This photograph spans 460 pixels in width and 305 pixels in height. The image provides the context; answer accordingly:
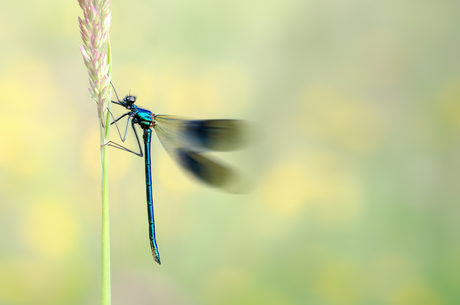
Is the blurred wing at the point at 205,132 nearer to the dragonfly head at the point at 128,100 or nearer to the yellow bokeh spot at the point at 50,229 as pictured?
the dragonfly head at the point at 128,100

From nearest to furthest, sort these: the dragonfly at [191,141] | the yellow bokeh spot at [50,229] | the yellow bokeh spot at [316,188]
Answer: the dragonfly at [191,141], the yellow bokeh spot at [50,229], the yellow bokeh spot at [316,188]

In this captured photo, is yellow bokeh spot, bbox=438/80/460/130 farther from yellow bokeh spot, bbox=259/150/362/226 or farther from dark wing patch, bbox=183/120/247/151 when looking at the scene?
dark wing patch, bbox=183/120/247/151

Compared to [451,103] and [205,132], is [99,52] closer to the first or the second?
[205,132]

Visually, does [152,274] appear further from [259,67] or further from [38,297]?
[259,67]

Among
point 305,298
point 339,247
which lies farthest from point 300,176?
point 305,298

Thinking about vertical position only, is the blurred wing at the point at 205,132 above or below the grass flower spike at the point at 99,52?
below

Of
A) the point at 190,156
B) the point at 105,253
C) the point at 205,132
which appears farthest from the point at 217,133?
the point at 105,253

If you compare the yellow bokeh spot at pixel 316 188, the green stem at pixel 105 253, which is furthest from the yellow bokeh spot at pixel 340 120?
the green stem at pixel 105 253

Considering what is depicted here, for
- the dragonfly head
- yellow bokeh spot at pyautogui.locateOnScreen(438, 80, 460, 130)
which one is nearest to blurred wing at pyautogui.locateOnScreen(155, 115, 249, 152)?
the dragonfly head
